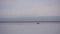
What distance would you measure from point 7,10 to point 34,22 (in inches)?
21.2

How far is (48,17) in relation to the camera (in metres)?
1.08

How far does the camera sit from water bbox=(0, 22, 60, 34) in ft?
3.63

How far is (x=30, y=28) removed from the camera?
45.7 inches

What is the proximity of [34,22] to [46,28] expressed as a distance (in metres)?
0.26

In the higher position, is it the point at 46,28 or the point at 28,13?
the point at 28,13

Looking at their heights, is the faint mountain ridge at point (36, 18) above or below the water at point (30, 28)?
above

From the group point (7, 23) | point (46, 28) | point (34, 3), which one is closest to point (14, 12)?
point (7, 23)

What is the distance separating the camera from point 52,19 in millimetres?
1075

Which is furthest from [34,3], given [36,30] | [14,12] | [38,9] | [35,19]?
[36,30]

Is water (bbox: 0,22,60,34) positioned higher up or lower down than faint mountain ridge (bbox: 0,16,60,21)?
lower down

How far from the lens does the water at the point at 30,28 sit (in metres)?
1.11

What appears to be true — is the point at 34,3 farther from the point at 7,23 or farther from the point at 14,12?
the point at 7,23

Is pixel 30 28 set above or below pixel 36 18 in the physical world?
below

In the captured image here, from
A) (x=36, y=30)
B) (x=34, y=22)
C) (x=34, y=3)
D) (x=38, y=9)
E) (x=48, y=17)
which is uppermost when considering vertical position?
(x=34, y=3)
